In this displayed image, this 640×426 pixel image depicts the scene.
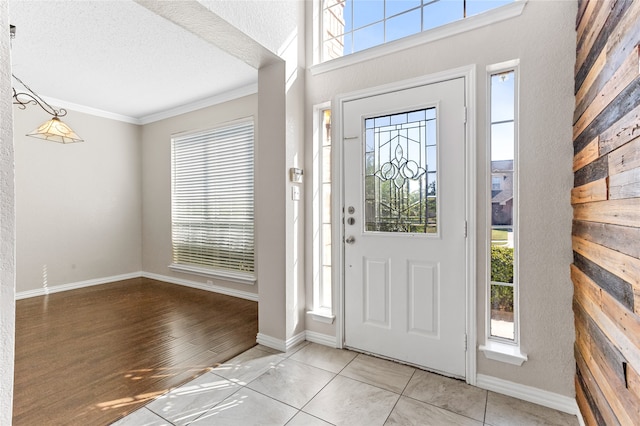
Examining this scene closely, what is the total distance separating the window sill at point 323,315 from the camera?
8.62 ft

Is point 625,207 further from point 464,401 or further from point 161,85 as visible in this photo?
point 161,85

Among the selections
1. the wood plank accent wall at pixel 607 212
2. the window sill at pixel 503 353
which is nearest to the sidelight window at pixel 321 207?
the window sill at pixel 503 353

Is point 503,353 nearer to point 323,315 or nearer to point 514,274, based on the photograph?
point 514,274

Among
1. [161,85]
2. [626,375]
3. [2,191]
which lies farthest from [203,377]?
[161,85]

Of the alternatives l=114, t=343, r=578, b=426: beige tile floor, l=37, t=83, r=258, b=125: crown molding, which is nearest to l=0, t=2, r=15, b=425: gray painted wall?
l=114, t=343, r=578, b=426: beige tile floor

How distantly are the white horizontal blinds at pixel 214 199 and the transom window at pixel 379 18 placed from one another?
1.86 metres

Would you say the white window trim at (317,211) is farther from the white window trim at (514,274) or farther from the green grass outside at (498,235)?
the green grass outside at (498,235)

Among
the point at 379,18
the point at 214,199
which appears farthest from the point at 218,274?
the point at 379,18

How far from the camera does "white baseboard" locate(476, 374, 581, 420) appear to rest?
5.85ft

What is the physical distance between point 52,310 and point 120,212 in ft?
6.29

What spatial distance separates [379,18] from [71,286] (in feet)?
17.9

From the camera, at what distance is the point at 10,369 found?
3.29ft

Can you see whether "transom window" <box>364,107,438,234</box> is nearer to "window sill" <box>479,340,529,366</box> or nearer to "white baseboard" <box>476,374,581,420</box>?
"window sill" <box>479,340,529,366</box>

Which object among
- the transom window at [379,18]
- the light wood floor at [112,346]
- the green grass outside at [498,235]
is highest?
the transom window at [379,18]
